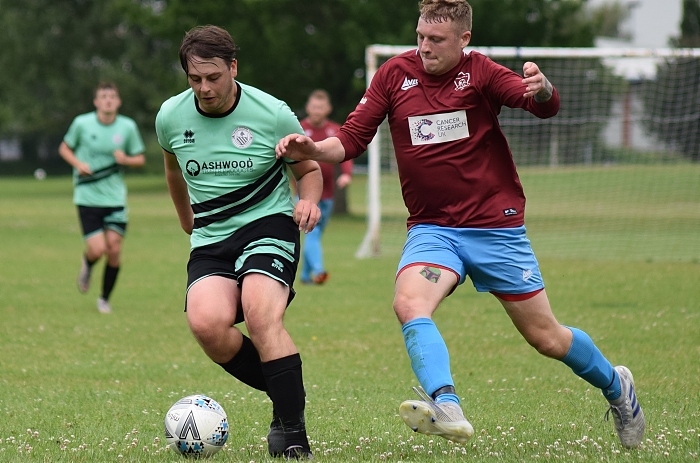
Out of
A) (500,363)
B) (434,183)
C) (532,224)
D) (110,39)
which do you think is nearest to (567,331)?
(434,183)

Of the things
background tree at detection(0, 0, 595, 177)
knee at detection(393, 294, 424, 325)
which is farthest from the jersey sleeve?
background tree at detection(0, 0, 595, 177)

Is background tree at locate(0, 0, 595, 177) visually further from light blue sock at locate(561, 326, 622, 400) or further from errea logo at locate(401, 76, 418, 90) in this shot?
light blue sock at locate(561, 326, 622, 400)

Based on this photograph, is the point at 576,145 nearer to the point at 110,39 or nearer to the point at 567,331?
the point at 567,331

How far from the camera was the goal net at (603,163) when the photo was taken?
18281mm

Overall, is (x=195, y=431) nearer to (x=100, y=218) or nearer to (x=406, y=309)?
(x=406, y=309)

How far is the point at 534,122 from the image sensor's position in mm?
20188

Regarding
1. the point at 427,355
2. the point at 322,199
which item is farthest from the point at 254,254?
the point at 322,199

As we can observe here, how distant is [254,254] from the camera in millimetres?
5172

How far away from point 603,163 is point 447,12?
19.4m

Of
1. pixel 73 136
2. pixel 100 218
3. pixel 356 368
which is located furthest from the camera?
pixel 73 136

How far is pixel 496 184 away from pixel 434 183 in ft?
1.12

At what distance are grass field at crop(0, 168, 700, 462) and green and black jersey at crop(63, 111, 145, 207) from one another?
1.39m

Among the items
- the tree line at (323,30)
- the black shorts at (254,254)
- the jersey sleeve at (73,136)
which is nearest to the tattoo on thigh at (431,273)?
the black shorts at (254,254)

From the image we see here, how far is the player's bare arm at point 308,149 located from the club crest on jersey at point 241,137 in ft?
0.72
